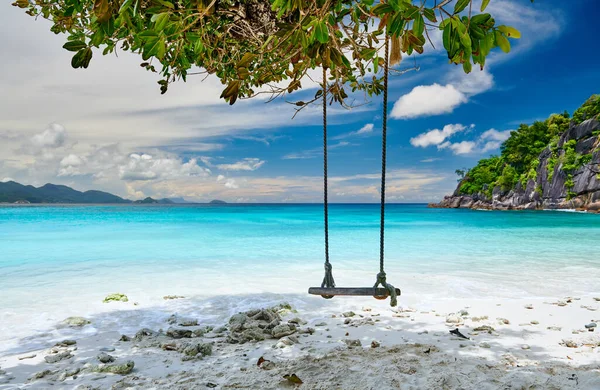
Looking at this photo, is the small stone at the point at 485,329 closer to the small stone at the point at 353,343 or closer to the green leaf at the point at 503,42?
the small stone at the point at 353,343

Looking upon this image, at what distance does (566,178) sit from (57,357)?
49222mm

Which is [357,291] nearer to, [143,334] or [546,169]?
[143,334]

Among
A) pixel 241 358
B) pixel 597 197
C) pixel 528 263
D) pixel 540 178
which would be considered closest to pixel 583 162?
pixel 597 197

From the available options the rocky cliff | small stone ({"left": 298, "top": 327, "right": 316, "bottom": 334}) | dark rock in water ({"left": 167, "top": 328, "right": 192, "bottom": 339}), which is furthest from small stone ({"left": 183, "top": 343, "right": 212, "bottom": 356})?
the rocky cliff

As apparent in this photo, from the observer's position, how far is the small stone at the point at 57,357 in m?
3.54

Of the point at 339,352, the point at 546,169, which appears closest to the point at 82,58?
the point at 339,352

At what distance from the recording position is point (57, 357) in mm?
3604

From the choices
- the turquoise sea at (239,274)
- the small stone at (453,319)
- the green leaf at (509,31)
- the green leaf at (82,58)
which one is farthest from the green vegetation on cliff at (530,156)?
the green leaf at (82,58)

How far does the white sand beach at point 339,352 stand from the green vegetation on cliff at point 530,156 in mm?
43856

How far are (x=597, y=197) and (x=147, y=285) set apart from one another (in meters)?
44.4

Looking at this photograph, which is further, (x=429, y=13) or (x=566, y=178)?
(x=566, y=178)

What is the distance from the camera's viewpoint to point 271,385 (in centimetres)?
285

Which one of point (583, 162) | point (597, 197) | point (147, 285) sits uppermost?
point (583, 162)

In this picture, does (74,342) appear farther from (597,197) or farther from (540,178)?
(540,178)
